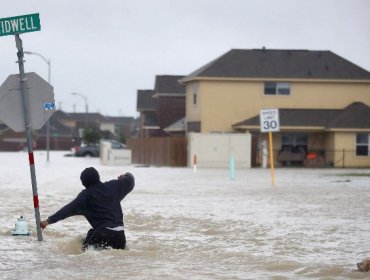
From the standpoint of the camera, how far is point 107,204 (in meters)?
12.6

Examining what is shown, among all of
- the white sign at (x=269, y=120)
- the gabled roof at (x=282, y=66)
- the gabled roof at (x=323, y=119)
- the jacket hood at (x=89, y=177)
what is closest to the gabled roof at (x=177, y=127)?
the gabled roof at (x=282, y=66)

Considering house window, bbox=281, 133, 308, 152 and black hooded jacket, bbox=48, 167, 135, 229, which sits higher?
house window, bbox=281, 133, 308, 152

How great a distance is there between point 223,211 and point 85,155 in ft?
204

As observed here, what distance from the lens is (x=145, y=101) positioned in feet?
266

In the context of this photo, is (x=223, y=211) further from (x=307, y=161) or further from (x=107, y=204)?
(x=307, y=161)

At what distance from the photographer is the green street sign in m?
13.4

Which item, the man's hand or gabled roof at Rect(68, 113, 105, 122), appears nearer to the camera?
the man's hand

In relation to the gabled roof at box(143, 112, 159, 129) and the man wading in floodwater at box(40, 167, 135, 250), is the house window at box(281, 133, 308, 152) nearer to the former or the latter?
the gabled roof at box(143, 112, 159, 129)

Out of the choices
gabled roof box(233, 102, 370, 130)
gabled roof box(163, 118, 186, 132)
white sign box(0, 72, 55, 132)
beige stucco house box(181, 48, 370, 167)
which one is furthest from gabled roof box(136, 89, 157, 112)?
white sign box(0, 72, 55, 132)

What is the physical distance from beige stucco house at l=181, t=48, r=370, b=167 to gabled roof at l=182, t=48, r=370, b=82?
65 millimetres

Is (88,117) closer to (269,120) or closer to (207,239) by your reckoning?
(269,120)

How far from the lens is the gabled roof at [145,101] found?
79.8 m

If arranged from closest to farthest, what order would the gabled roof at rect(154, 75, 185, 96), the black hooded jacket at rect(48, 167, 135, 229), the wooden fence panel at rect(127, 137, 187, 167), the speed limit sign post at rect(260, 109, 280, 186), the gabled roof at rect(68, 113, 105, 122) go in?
the black hooded jacket at rect(48, 167, 135, 229) < the speed limit sign post at rect(260, 109, 280, 186) < the wooden fence panel at rect(127, 137, 187, 167) < the gabled roof at rect(154, 75, 185, 96) < the gabled roof at rect(68, 113, 105, 122)

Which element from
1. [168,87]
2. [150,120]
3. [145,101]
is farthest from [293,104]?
[145,101]
